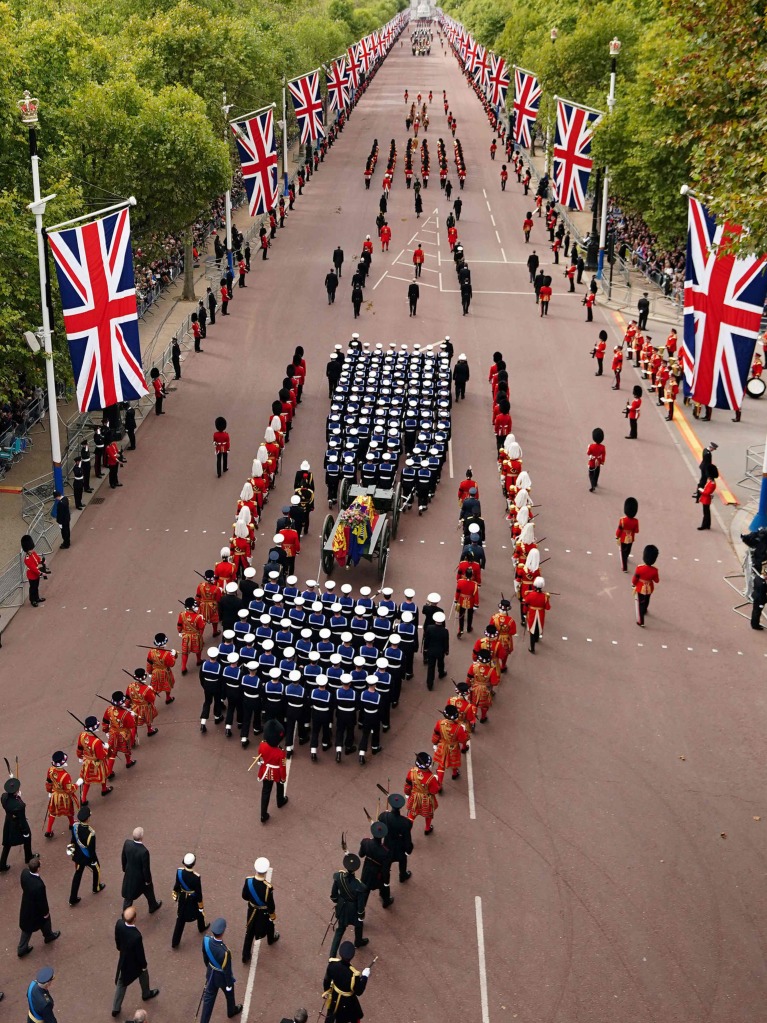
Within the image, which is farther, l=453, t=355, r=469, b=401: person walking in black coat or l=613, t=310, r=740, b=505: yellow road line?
l=453, t=355, r=469, b=401: person walking in black coat

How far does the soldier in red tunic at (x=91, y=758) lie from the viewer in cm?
1467

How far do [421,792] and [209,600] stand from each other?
20.4 feet

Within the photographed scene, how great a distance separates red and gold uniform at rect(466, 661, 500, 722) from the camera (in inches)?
655

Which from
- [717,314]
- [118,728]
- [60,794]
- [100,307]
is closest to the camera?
[60,794]

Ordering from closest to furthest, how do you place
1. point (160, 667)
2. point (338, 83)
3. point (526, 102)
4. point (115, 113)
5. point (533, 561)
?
point (160, 667), point (533, 561), point (115, 113), point (526, 102), point (338, 83)

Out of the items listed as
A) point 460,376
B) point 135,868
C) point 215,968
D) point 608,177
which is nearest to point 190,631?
point 135,868

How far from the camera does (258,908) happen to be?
12.3 meters

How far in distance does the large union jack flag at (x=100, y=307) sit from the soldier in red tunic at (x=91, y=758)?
862 centimetres

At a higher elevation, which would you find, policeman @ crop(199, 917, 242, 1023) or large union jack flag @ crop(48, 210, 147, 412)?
large union jack flag @ crop(48, 210, 147, 412)

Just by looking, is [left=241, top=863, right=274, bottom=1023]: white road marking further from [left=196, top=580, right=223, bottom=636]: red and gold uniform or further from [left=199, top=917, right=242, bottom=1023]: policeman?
[left=196, top=580, right=223, bottom=636]: red and gold uniform

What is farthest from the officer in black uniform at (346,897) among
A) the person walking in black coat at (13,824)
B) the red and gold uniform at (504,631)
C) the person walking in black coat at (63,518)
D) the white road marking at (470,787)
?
the person walking in black coat at (63,518)

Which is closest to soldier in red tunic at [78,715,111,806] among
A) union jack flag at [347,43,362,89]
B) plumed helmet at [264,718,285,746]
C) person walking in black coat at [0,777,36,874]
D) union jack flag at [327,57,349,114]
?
person walking in black coat at [0,777,36,874]

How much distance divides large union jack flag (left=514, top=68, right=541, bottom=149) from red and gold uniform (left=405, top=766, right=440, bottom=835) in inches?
1575

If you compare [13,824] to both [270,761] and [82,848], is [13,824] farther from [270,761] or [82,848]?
[270,761]
